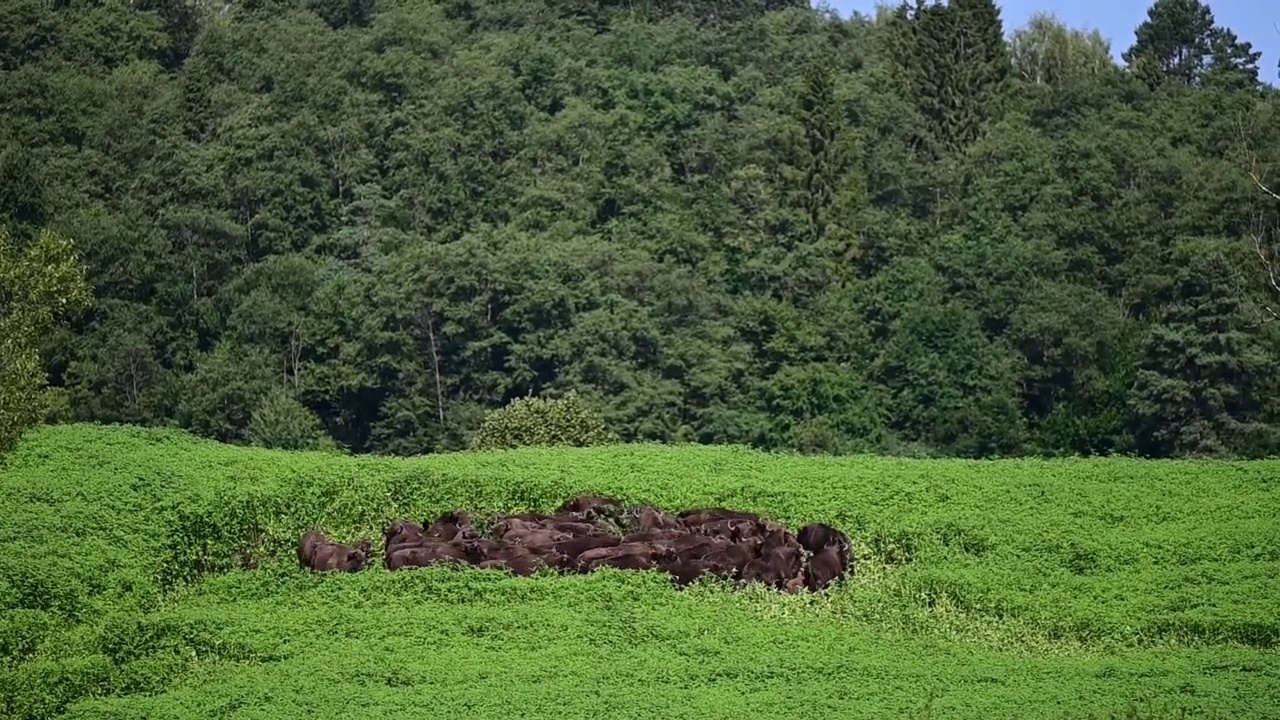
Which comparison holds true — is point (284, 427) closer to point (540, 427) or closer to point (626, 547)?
point (540, 427)

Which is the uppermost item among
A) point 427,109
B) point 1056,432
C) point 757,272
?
point 427,109

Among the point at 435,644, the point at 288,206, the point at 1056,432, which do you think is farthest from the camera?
the point at 288,206

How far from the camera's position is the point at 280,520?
13.9m

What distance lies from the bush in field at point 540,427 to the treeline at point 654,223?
41.6 feet

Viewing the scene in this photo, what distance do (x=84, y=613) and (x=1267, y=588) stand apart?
7.06m

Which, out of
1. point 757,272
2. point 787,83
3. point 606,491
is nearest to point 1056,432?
point 757,272

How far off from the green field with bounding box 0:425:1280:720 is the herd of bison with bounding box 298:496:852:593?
216mm

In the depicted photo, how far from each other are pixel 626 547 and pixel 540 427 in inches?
462

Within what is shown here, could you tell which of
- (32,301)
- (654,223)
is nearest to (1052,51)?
(654,223)

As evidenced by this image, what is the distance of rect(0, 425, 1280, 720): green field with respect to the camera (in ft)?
32.0

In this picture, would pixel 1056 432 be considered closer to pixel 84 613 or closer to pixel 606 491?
pixel 606 491

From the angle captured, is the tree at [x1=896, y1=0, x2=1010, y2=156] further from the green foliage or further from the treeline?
the green foliage

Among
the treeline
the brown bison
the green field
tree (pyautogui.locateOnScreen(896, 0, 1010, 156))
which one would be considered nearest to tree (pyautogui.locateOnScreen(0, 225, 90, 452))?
the green field

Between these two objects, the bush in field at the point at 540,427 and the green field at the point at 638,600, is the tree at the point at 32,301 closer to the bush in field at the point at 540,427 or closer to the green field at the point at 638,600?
the green field at the point at 638,600
